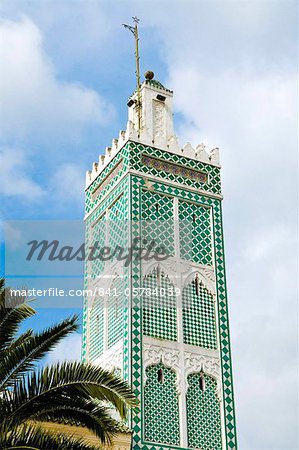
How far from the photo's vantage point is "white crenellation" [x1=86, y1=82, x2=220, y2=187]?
16625 mm

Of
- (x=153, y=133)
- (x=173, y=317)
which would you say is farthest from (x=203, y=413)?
(x=153, y=133)

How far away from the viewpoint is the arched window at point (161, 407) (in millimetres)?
13422

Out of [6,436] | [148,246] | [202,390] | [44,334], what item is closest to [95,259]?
[148,246]

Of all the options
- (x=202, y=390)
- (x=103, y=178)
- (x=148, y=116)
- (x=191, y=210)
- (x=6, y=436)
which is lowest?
(x=6, y=436)

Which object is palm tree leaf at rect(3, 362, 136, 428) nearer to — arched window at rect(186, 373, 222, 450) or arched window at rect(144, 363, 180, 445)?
arched window at rect(144, 363, 180, 445)

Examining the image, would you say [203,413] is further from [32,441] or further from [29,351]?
[32,441]

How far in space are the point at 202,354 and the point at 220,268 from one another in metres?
2.14

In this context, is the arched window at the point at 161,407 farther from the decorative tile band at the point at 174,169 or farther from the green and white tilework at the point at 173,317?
the decorative tile band at the point at 174,169

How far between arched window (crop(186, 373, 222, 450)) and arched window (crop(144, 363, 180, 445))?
339mm

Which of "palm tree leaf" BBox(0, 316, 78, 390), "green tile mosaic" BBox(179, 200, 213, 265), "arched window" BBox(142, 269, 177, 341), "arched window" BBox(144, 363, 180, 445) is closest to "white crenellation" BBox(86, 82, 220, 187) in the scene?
"green tile mosaic" BBox(179, 200, 213, 265)

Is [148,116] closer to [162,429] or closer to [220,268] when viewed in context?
[220,268]

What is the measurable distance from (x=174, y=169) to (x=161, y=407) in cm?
552

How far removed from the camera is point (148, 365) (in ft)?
45.9

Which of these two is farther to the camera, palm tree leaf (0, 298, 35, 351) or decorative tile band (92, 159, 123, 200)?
decorative tile band (92, 159, 123, 200)
